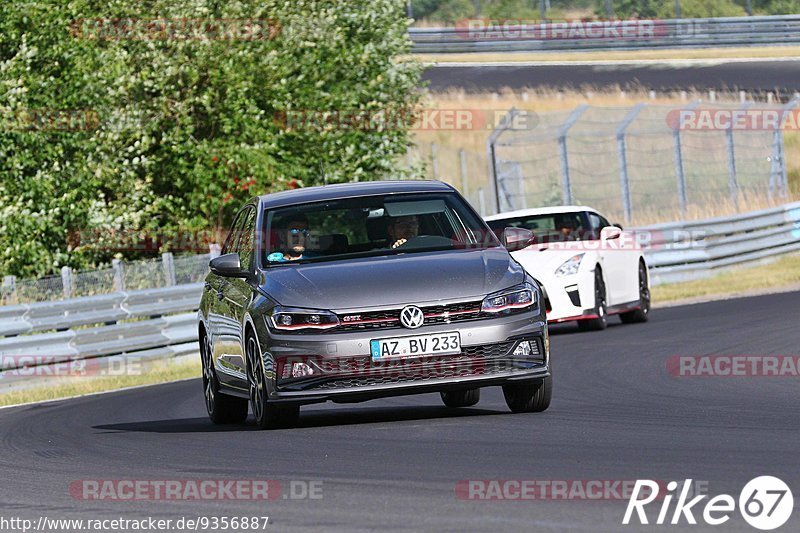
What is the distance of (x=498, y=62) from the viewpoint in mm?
58812

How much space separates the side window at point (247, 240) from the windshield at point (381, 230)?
0.20 m

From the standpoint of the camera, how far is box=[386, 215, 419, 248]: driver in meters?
10.9

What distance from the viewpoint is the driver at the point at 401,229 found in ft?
35.8

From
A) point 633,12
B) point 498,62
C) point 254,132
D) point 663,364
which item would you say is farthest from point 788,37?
point 663,364

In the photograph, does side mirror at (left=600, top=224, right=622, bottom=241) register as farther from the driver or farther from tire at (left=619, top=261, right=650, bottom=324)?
the driver

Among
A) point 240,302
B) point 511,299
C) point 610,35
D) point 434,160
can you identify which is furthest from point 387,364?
point 610,35

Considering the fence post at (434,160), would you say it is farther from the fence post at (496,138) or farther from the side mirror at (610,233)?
the side mirror at (610,233)

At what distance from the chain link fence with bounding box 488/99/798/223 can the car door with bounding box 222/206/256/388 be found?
53.5 ft

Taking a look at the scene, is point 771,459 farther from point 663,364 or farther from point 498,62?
point 498,62

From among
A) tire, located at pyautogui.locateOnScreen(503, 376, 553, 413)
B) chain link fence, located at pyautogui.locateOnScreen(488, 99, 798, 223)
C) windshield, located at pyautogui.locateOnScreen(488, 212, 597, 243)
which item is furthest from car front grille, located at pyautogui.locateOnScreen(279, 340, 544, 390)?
chain link fence, located at pyautogui.locateOnScreen(488, 99, 798, 223)

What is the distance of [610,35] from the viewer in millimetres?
58344

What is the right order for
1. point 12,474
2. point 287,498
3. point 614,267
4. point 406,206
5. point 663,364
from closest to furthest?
point 287,498, point 12,474, point 406,206, point 663,364, point 614,267

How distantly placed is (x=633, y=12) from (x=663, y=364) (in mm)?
59251

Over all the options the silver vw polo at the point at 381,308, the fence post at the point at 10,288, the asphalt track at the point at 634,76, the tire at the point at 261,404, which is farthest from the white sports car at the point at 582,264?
the asphalt track at the point at 634,76
